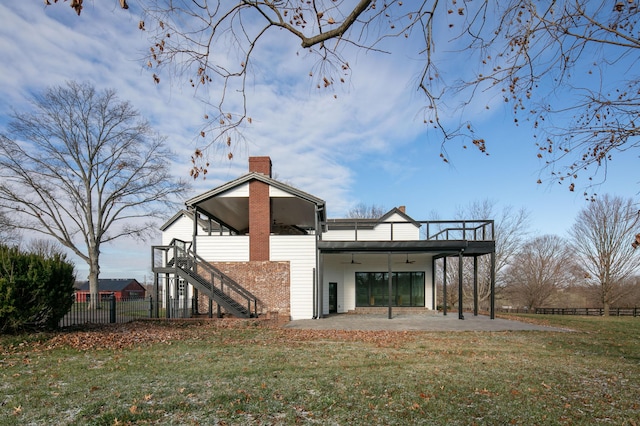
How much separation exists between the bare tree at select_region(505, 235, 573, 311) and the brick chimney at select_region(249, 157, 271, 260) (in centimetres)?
3213

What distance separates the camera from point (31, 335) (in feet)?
33.0

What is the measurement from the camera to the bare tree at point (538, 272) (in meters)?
42.3

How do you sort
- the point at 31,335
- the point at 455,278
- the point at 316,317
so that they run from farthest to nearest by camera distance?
1. the point at 455,278
2. the point at 316,317
3. the point at 31,335

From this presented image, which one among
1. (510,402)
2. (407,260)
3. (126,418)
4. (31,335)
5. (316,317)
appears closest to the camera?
(126,418)

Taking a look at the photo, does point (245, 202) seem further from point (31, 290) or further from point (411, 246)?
point (31, 290)

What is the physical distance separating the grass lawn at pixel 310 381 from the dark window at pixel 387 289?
12.0 metres

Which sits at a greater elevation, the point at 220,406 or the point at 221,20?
the point at 221,20

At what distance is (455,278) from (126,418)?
37294 mm

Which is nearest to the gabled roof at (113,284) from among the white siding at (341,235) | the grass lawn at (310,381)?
the white siding at (341,235)

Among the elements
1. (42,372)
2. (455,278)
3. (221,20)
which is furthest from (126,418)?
(455,278)

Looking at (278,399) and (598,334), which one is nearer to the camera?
(278,399)

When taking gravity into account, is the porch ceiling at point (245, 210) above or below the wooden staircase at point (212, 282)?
above

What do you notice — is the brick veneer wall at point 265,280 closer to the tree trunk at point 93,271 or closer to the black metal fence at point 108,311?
the black metal fence at point 108,311

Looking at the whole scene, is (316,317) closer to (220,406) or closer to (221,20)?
(220,406)
